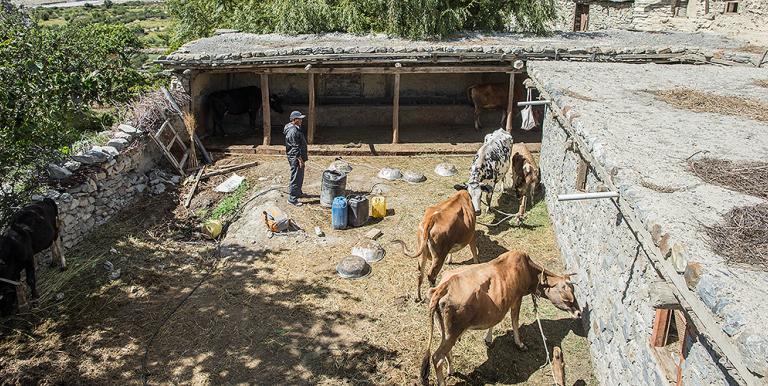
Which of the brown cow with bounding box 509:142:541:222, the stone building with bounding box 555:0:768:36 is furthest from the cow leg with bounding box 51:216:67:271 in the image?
the stone building with bounding box 555:0:768:36

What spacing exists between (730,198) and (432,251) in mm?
4073

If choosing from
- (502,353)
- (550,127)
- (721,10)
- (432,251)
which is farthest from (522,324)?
(721,10)

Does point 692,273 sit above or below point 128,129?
above

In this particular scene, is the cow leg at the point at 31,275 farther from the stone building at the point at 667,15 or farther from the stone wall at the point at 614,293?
the stone building at the point at 667,15

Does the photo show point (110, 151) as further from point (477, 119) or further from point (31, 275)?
point (477, 119)

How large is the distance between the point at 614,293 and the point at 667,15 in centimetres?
1528

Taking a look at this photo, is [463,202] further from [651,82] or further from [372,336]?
[651,82]

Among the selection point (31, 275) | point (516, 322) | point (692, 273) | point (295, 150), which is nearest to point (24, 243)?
point (31, 275)

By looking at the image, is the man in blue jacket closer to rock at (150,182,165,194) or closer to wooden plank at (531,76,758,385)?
rock at (150,182,165,194)

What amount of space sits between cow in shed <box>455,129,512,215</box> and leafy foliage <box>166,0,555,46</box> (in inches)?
210

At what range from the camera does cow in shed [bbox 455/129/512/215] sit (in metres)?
10.3

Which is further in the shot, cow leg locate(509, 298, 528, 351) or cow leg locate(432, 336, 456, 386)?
cow leg locate(509, 298, 528, 351)

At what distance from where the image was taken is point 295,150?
1113 centimetres

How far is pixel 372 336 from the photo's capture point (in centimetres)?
770
